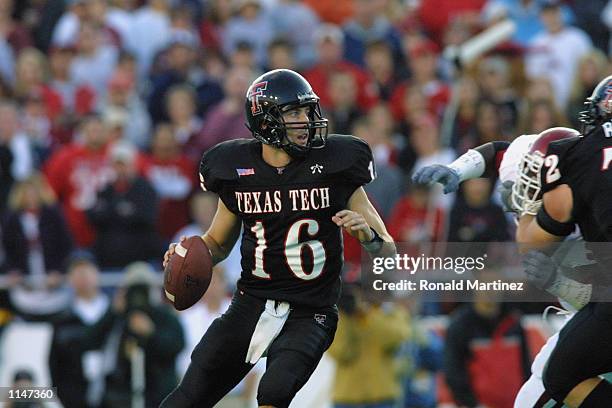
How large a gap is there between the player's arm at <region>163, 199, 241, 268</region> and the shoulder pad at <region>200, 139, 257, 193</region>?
16 cm

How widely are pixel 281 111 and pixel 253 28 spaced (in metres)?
6.65

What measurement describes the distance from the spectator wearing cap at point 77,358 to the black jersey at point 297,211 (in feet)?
12.1

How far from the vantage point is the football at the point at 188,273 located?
20.4 feet

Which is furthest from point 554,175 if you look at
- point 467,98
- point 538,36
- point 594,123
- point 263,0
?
point 263,0

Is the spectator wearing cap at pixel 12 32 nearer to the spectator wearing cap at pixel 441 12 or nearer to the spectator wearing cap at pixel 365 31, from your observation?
the spectator wearing cap at pixel 365 31

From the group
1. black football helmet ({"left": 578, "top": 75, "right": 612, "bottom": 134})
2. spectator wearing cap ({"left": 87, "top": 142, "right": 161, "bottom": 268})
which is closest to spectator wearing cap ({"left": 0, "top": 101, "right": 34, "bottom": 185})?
spectator wearing cap ({"left": 87, "top": 142, "right": 161, "bottom": 268})

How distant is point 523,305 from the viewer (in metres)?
9.42

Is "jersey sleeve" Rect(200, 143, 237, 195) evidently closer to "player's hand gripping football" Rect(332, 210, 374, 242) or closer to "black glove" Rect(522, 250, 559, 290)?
"player's hand gripping football" Rect(332, 210, 374, 242)

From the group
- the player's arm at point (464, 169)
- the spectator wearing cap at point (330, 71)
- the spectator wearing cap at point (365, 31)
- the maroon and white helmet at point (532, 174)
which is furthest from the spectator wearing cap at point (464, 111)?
the maroon and white helmet at point (532, 174)

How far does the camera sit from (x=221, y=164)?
6281mm

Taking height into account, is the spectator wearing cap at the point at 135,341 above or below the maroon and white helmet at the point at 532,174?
below

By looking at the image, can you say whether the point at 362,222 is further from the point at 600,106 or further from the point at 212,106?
the point at 212,106

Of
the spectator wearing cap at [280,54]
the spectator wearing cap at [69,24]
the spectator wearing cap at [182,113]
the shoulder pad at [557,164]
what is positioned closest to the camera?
the shoulder pad at [557,164]

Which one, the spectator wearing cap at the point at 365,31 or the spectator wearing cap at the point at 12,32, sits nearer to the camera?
the spectator wearing cap at the point at 365,31
